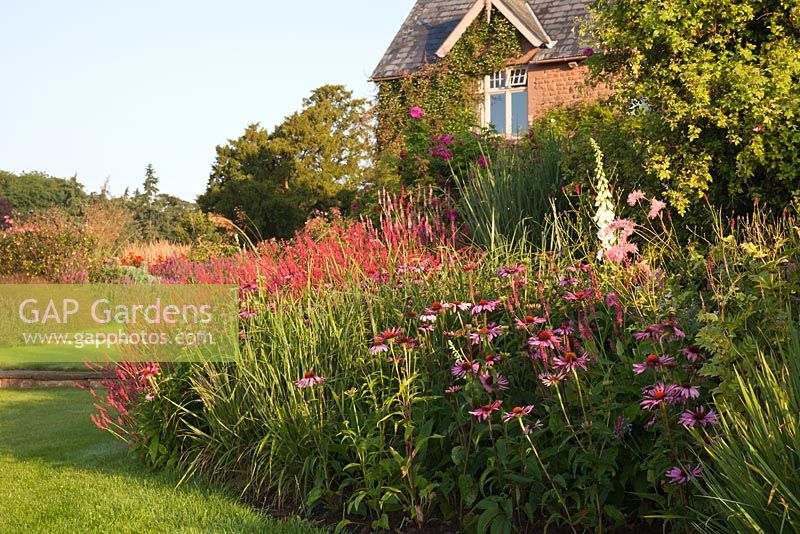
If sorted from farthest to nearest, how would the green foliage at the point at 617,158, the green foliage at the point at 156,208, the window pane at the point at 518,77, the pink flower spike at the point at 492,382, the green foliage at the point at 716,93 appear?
the green foliage at the point at 156,208 → the window pane at the point at 518,77 → the green foliage at the point at 617,158 → the green foliage at the point at 716,93 → the pink flower spike at the point at 492,382

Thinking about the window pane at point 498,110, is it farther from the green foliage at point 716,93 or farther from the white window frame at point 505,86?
the green foliage at point 716,93

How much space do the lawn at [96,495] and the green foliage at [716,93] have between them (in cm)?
444

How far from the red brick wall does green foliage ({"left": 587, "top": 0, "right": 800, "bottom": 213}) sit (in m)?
12.0

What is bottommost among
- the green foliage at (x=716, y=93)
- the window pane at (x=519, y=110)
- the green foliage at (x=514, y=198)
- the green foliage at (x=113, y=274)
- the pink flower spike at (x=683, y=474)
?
the pink flower spike at (x=683, y=474)

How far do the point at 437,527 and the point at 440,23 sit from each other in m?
19.2

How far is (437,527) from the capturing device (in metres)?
3.99

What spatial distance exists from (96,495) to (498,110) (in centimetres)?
1706

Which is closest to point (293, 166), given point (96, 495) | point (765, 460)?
→ point (96, 495)

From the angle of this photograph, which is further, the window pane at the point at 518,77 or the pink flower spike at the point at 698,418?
the window pane at the point at 518,77

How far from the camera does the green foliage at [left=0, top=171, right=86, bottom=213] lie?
54688mm

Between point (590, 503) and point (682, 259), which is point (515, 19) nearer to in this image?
point (682, 259)

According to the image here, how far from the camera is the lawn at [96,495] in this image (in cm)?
427

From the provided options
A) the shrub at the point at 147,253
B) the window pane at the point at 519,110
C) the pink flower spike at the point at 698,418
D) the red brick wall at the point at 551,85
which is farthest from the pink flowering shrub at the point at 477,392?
the window pane at the point at 519,110

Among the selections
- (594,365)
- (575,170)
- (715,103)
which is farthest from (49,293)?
(594,365)
